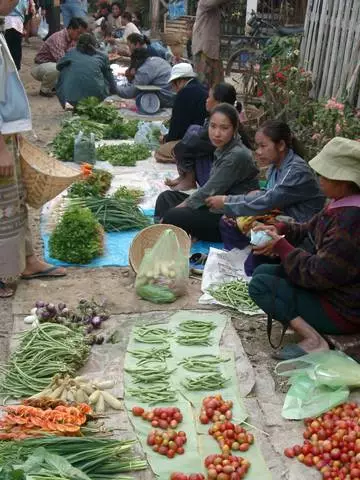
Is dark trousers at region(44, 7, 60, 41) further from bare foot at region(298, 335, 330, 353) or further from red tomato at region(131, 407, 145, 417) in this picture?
red tomato at region(131, 407, 145, 417)

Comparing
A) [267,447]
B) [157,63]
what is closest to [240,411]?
[267,447]

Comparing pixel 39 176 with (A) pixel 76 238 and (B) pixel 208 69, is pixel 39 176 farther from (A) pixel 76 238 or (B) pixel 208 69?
(B) pixel 208 69

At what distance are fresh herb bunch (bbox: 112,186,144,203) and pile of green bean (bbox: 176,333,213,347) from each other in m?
2.38

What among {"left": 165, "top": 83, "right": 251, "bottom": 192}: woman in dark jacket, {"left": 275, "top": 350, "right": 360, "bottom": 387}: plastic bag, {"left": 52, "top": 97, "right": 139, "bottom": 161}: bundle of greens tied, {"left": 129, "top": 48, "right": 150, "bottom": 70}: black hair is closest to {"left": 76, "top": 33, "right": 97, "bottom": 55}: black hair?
{"left": 52, "top": 97, "right": 139, "bottom": 161}: bundle of greens tied

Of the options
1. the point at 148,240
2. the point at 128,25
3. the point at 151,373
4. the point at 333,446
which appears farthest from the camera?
the point at 128,25

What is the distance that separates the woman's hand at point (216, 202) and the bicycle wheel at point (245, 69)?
410cm

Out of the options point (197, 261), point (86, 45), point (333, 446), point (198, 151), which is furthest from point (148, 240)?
point (86, 45)

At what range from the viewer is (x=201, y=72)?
10.7 metres

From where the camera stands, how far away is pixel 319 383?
3.62 m

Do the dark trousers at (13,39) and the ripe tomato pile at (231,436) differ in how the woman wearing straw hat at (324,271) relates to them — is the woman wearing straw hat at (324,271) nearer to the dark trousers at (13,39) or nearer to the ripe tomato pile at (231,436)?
the ripe tomato pile at (231,436)

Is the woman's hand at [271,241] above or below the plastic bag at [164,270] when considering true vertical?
above

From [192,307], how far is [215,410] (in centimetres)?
129

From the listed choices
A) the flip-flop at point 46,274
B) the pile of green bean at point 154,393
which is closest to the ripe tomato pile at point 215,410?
the pile of green bean at point 154,393

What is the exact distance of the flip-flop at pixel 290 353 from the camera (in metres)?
4.00
